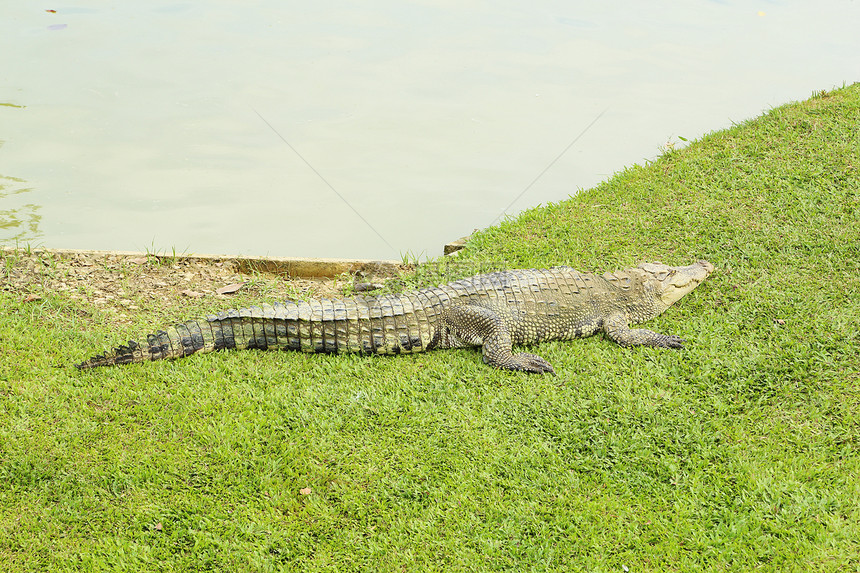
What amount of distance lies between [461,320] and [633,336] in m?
1.46

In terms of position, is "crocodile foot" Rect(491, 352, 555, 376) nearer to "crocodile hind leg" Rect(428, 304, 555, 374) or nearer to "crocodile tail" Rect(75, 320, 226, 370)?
"crocodile hind leg" Rect(428, 304, 555, 374)

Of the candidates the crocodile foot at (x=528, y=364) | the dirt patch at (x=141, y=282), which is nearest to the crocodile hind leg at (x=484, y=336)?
the crocodile foot at (x=528, y=364)

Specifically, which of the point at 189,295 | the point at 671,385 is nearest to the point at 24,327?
the point at 189,295

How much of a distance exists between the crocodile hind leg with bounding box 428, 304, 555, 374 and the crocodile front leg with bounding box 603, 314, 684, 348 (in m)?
0.75

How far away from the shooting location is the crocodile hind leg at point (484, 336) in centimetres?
495

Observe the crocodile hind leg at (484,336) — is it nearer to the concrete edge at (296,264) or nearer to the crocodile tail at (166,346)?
the concrete edge at (296,264)

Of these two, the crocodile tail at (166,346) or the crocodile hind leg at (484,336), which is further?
the crocodile hind leg at (484,336)

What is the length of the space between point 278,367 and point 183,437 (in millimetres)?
934

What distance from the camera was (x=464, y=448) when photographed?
415cm

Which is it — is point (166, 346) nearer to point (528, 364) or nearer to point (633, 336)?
point (528, 364)

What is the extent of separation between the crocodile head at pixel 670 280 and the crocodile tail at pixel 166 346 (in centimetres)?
377

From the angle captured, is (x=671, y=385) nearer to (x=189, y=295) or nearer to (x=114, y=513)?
(x=114, y=513)

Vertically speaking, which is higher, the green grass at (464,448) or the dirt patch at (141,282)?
the dirt patch at (141,282)

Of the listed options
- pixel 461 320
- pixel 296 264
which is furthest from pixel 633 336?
pixel 296 264
